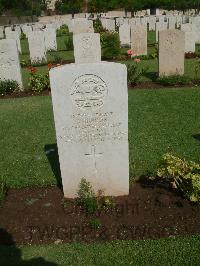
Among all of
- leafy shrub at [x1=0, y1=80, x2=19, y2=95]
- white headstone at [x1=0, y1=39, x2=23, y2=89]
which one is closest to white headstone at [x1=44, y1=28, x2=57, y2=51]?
white headstone at [x1=0, y1=39, x2=23, y2=89]

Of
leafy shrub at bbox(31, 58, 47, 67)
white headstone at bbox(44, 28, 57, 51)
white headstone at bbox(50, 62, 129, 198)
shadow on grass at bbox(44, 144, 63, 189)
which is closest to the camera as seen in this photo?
white headstone at bbox(50, 62, 129, 198)

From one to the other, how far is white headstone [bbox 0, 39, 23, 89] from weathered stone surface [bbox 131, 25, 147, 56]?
721 cm

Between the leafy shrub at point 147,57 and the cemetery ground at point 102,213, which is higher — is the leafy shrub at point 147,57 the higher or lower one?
the higher one

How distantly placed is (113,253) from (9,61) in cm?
951

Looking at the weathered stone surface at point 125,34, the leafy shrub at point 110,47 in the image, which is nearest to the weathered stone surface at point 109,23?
the weathered stone surface at point 125,34

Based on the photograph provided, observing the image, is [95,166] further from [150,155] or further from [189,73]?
[189,73]

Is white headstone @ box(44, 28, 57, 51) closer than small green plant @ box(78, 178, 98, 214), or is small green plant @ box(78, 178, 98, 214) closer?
small green plant @ box(78, 178, 98, 214)

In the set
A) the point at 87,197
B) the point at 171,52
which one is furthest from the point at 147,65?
the point at 87,197

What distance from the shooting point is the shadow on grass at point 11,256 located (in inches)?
177

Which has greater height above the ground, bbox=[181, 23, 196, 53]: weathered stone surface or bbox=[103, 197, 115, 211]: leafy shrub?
bbox=[181, 23, 196, 53]: weathered stone surface

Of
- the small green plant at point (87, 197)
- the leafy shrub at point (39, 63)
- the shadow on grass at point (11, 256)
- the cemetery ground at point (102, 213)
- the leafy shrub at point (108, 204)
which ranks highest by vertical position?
the leafy shrub at point (39, 63)

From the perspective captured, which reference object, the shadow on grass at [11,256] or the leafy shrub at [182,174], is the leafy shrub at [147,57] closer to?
the leafy shrub at [182,174]

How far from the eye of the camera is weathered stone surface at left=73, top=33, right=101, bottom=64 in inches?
540

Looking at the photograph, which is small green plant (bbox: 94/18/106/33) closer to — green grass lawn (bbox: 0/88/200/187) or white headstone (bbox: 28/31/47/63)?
white headstone (bbox: 28/31/47/63)
